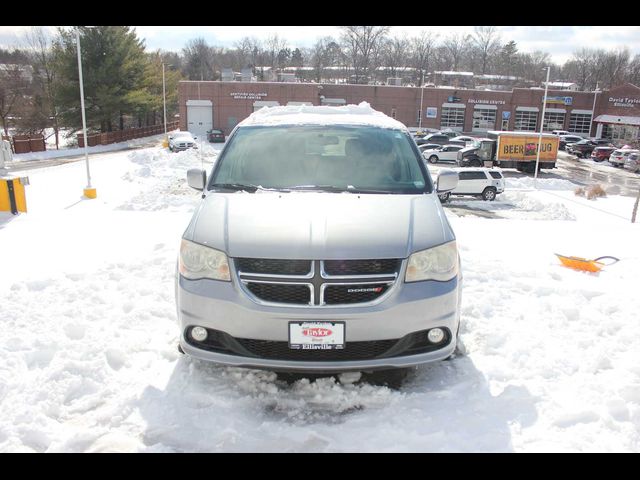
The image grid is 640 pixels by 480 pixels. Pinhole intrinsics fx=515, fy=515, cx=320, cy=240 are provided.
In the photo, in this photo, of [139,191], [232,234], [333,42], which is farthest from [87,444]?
[333,42]

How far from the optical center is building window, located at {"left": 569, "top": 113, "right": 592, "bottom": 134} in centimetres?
6756

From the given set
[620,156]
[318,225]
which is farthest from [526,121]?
[318,225]

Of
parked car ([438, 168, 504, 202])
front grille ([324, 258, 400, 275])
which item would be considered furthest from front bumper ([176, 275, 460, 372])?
parked car ([438, 168, 504, 202])

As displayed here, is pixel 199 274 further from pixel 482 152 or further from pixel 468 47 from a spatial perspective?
pixel 468 47

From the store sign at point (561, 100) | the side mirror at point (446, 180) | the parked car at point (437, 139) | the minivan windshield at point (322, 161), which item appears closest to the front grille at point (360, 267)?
the minivan windshield at point (322, 161)

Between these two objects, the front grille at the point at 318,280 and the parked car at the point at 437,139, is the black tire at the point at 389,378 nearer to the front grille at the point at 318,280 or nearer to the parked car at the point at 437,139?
the front grille at the point at 318,280

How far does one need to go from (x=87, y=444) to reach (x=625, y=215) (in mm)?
21598

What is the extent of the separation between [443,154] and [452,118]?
93.5 ft

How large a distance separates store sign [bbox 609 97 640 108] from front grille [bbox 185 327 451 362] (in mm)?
71173

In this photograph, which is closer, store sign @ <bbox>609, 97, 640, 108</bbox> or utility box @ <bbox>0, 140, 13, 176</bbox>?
utility box @ <bbox>0, 140, 13, 176</bbox>

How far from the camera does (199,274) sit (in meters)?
3.32

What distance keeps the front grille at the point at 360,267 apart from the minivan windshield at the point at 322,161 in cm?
100

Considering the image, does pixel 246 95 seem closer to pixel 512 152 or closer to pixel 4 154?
pixel 512 152

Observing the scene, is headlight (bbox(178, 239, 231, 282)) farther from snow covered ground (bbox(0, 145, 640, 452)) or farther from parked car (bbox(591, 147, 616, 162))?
parked car (bbox(591, 147, 616, 162))
